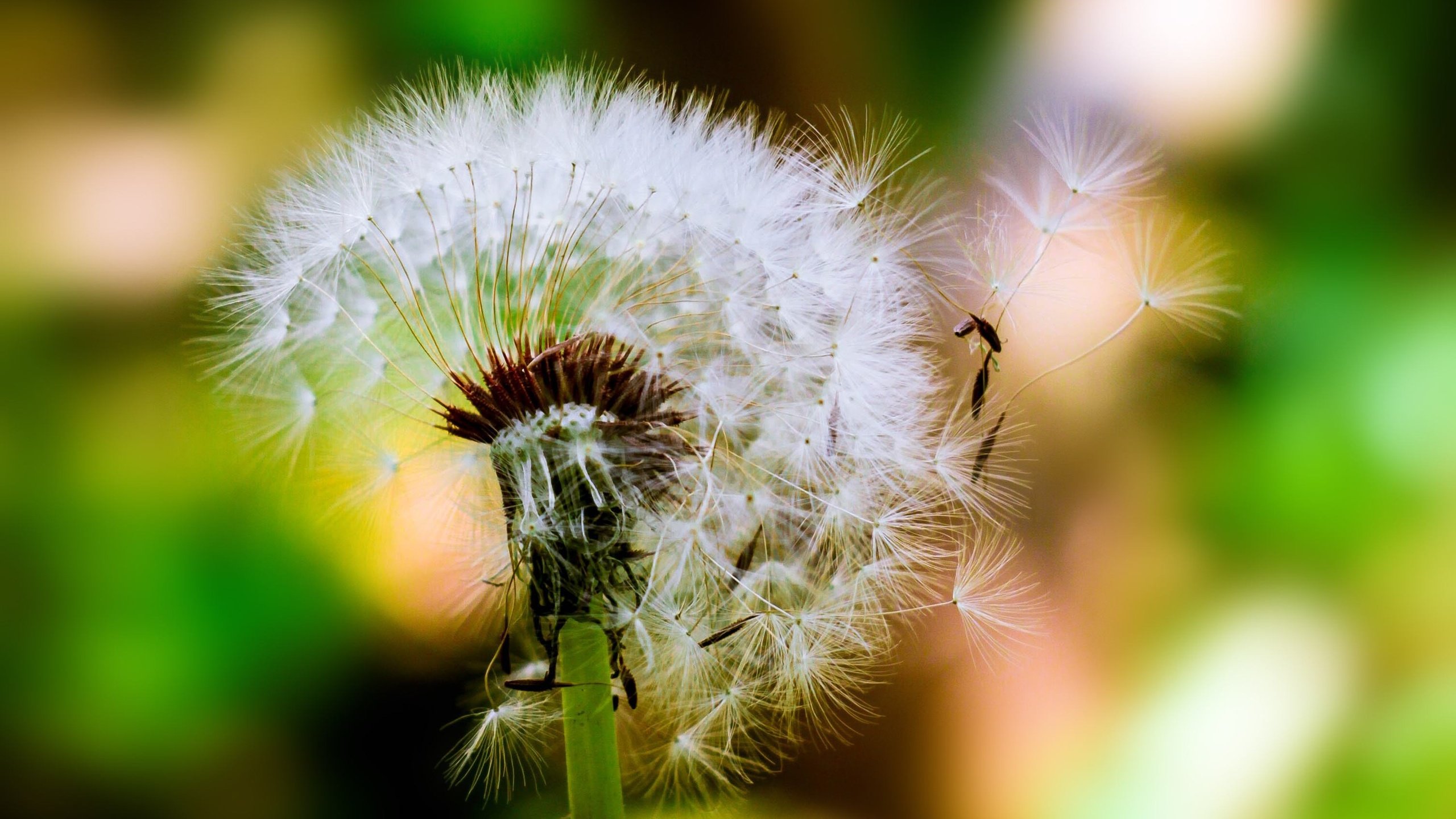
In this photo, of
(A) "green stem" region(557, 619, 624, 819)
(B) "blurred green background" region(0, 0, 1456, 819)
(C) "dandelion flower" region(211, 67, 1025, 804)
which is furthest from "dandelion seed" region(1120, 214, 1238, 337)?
(A) "green stem" region(557, 619, 624, 819)

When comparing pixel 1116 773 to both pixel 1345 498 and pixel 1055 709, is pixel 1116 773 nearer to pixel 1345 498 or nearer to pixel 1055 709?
pixel 1055 709

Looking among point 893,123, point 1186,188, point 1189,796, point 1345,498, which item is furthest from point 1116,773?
point 893,123

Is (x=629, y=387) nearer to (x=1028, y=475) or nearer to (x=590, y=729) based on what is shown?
(x=590, y=729)

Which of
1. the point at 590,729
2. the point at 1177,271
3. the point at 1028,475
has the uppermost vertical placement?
the point at 1177,271

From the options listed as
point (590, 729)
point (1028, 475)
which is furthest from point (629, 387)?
point (1028, 475)

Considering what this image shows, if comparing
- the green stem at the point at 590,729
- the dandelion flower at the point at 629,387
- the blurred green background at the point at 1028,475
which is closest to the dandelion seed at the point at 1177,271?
the blurred green background at the point at 1028,475
